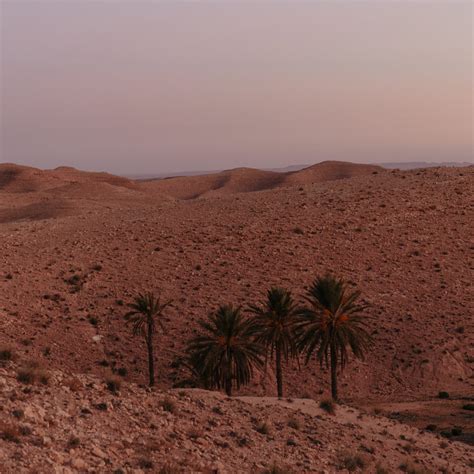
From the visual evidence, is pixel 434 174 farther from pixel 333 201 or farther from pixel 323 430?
pixel 323 430

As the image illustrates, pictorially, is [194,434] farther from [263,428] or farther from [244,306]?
[244,306]

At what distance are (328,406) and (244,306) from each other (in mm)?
18890

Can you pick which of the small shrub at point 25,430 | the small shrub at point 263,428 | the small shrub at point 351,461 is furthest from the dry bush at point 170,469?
the small shrub at point 351,461

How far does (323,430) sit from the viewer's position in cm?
1812

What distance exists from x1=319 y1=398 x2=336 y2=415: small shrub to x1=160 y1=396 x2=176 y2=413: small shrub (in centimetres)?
656

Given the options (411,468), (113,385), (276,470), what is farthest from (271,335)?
(276,470)

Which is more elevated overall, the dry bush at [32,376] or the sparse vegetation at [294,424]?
the dry bush at [32,376]

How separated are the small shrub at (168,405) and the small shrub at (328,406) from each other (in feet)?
21.5

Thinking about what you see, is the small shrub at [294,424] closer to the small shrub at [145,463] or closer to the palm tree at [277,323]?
the small shrub at [145,463]

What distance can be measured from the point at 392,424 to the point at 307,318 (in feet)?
28.5

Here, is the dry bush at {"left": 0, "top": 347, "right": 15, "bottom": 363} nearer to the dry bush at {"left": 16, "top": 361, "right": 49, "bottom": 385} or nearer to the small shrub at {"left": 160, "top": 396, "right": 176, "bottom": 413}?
the dry bush at {"left": 16, "top": 361, "right": 49, "bottom": 385}

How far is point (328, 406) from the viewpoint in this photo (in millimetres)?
20797

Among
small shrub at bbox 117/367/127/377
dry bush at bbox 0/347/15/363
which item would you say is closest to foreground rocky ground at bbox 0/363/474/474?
dry bush at bbox 0/347/15/363

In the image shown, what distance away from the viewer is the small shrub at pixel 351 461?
622 inches
